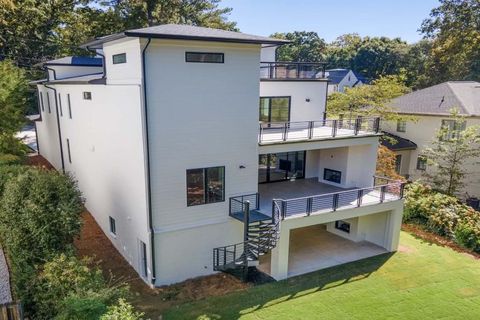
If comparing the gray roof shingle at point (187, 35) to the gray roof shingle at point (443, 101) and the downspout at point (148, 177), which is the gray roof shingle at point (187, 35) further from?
the gray roof shingle at point (443, 101)

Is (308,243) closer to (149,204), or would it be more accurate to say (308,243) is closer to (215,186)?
(215,186)

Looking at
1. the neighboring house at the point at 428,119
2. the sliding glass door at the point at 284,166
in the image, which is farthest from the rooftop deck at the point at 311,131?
the neighboring house at the point at 428,119

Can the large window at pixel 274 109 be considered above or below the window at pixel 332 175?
above

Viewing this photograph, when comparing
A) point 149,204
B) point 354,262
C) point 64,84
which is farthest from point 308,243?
point 64,84

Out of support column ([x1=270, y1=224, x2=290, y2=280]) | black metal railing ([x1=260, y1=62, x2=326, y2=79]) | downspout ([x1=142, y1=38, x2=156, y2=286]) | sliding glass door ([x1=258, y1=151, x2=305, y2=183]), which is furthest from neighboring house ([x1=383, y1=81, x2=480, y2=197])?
downspout ([x1=142, y1=38, x2=156, y2=286])

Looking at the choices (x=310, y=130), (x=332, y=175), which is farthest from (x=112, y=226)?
(x=332, y=175)
